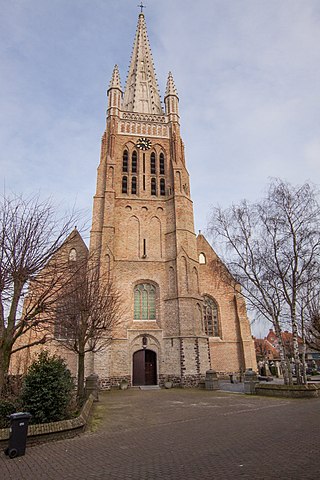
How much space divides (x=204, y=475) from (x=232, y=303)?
23.8m

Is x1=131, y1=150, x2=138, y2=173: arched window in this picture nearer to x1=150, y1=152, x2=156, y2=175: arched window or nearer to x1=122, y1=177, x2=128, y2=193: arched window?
x1=122, y1=177, x2=128, y2=193: arched window

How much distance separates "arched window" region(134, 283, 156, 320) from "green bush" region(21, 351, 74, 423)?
52.3ft

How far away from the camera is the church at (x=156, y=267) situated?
23438 mm

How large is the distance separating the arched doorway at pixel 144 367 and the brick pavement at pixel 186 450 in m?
13.4

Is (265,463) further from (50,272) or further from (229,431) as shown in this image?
(50,272)

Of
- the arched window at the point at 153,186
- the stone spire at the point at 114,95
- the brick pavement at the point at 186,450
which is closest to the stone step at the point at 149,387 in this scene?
the brick pavement at the point at 186,450

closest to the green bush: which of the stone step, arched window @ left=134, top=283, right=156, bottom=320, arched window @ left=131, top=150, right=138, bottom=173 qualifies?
the stone step

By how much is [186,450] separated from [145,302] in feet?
62.5

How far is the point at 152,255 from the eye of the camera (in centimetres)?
2723

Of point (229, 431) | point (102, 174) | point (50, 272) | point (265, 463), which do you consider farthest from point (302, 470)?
point (102, 174)

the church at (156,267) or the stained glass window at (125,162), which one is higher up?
the stained glass window at (125,162)

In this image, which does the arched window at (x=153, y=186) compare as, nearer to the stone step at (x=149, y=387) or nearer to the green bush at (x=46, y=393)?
the stone step at (x=149, y=387)

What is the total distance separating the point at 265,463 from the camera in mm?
5801

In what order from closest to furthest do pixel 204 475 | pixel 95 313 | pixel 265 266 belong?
pixel 204 475
pixel 95 313
pixel 265 266
